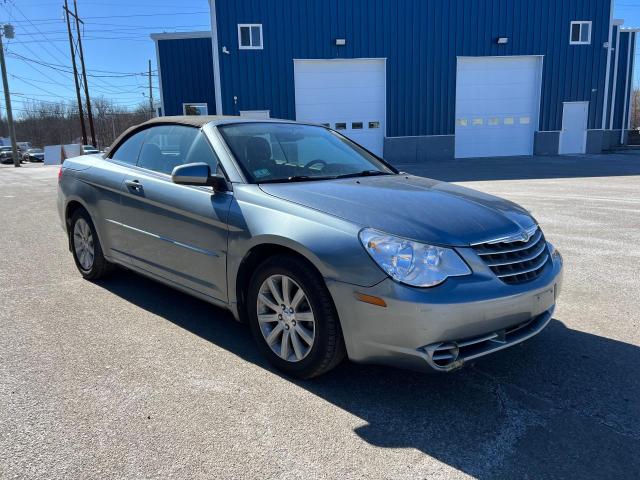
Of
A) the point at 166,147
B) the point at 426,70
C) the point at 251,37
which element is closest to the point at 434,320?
the point at 166,147

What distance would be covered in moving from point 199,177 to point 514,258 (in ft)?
6.53

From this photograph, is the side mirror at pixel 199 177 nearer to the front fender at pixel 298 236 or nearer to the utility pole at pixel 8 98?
the front fender at pixel 298 236

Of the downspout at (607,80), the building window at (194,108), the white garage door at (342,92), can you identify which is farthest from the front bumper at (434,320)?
the downspout at (607,80)

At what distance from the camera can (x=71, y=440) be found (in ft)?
8.26

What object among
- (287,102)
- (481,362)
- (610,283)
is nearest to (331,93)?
(287,102)

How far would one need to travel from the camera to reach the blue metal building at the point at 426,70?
21.9 meters

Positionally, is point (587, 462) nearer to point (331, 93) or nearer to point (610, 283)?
point (610, 283)

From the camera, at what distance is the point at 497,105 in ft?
77.5

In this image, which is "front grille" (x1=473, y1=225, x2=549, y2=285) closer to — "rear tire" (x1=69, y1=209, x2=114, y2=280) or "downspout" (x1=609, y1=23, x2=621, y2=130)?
"rear tire" (x1=69, y1=209, x2=114, y2=280)

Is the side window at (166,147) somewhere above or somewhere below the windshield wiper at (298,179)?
above

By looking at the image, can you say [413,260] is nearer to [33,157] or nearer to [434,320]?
[434,320]

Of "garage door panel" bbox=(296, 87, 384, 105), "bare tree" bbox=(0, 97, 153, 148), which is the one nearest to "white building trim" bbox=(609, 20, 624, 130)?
"garage door panel" bbox=(296, 87, 384, 105)

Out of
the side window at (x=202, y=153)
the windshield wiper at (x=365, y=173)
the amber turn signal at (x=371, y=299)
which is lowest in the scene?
the amber turn signal at (x=371, y=299)

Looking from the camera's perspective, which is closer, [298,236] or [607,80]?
[298,236]
